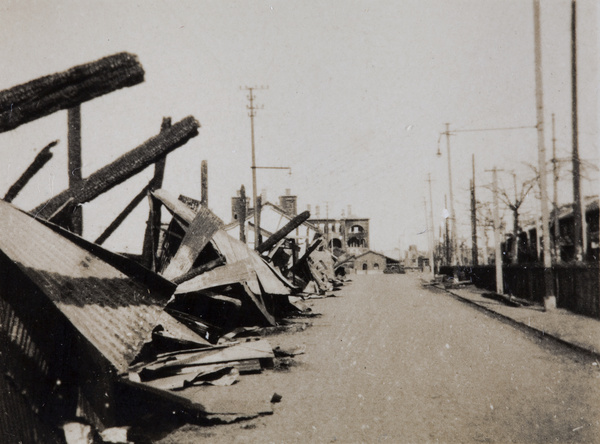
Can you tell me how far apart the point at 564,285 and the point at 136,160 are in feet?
46.1

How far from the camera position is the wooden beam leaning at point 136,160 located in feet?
10.6

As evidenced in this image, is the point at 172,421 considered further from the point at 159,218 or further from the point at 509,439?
the point at 159,218

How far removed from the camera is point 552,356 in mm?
7109

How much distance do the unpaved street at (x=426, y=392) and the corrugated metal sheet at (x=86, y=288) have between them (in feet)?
3.62

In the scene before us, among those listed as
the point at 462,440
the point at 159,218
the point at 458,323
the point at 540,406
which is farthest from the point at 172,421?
the point at 458,323

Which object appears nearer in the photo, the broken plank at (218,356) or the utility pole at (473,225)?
the broken plank at (218,356)

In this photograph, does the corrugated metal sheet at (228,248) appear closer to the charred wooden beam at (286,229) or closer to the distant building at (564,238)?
the charred wooden beam at (286,229)

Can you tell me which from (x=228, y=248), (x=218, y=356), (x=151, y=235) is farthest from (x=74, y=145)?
(x=228, y=248)

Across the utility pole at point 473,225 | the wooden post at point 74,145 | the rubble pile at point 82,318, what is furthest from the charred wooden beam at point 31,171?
the utility pole at point 473,225

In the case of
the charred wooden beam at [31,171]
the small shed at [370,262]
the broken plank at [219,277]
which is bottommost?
the small shed at [370,262]

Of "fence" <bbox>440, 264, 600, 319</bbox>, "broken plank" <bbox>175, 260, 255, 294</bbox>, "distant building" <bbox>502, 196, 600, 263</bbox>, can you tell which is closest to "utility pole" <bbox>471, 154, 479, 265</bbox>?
"distant building" <bbox>502, 196, 600, 263</bbox>

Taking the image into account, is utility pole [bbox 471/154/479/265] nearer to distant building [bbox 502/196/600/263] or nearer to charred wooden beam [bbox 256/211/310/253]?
distant building [bbox 502/196/600/263]

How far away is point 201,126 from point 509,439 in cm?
349

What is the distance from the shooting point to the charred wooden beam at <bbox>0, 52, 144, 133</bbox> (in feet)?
7.10
